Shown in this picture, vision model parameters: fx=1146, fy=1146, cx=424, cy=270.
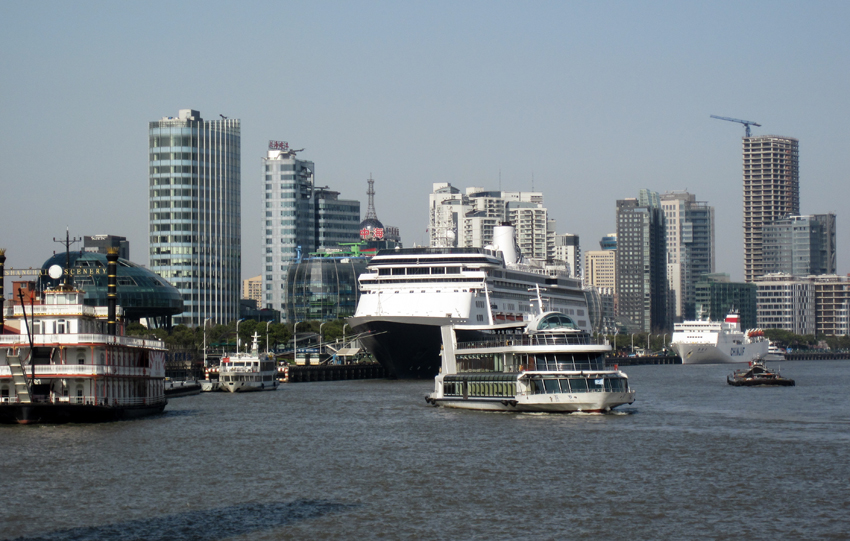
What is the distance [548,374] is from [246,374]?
2104 inches

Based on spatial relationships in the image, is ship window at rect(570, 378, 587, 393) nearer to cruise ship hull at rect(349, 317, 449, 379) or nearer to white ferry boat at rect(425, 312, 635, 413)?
white ferry boat at rect(425, 312, 635, 413)

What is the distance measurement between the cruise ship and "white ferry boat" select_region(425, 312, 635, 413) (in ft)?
138

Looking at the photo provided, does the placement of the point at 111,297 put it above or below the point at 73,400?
above

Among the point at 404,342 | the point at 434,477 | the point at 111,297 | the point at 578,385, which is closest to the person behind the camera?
the point at 434,477

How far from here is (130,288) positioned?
190 m

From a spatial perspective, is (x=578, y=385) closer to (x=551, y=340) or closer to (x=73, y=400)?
(x=551, y=340)

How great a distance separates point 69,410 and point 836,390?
7926 centimetres

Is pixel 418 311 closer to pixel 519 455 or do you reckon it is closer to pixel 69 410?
pixel 69 410

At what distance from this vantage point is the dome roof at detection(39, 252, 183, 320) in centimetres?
18588

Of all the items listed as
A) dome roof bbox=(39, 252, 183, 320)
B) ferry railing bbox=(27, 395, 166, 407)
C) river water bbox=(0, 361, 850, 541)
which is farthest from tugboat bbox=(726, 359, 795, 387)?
dome roof bbox=(39, 252, 183, 320)

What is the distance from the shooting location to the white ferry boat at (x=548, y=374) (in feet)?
243

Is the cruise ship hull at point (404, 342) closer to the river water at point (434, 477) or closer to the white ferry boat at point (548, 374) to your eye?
the white ferry boat at point (548, 374)

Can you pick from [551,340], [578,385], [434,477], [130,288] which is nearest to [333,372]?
[130,288]

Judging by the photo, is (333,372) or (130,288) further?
(130,288)
